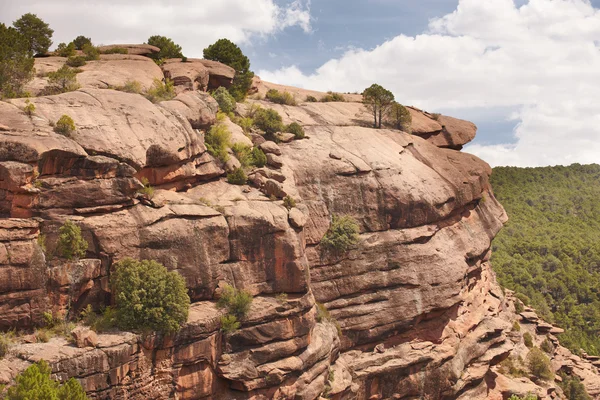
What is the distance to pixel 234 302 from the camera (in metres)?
30.7

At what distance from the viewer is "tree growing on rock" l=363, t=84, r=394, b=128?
50.4 meters

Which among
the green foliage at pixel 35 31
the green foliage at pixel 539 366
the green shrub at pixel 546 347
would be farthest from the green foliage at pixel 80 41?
the green shrub at pixel 546 347

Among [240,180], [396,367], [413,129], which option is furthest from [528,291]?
[240,180]

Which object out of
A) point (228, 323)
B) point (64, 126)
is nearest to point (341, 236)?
point (228, 323)

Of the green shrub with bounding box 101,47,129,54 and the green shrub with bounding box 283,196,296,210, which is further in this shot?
the green shrub with bounding box 101,47,129,54

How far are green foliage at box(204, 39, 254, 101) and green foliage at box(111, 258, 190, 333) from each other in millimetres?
25957

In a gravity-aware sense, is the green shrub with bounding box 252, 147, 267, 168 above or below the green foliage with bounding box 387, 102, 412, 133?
below

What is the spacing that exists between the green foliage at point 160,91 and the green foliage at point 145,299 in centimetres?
1178

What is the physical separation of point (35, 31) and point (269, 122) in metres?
20.4

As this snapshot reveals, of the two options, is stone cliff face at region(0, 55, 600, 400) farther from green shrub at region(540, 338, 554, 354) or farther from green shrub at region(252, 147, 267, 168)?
green shrub at region(540, 338, 554, 354)

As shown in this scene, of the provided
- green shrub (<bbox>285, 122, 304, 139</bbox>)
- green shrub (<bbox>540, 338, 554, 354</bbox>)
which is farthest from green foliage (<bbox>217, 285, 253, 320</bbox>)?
green shrub (<bbox>540, 338, 554, 354</bbox>)

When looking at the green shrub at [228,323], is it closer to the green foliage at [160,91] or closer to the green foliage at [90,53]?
the green foliage at [160,91]

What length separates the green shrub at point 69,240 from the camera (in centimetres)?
2692

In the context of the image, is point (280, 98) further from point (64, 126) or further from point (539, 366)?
point (539, 366)
